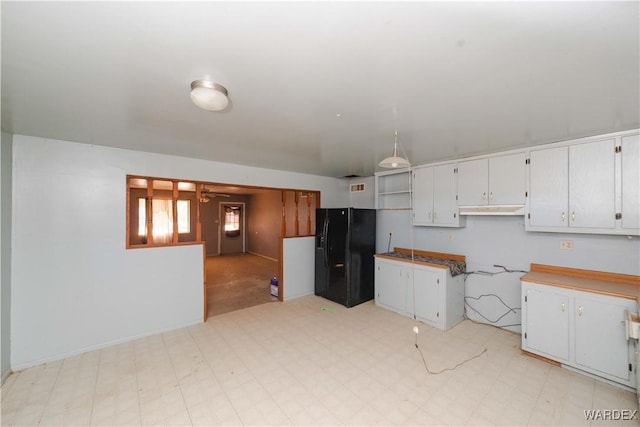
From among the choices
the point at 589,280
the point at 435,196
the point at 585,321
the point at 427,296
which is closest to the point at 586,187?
the point at 589,280

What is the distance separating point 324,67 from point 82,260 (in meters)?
3.15

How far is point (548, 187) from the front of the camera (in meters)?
2.68

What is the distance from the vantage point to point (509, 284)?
3160 millimetres

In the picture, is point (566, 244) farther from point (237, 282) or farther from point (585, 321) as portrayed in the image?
point (237, 282)

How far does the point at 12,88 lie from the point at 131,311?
2394 mm

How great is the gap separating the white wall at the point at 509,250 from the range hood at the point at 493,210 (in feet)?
0.97

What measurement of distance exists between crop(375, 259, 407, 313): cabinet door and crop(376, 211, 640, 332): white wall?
2.22 feet

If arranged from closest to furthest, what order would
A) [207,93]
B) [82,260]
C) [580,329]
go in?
[207,93]
[580,329]
[82,260]

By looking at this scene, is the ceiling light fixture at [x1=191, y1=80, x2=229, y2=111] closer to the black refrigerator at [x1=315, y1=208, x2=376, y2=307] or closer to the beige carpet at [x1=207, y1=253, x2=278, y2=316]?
the black refrigerator at [x1=315, y1=208, x2=376, y2=307]

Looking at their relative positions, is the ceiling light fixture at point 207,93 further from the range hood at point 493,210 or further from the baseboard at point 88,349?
the range hood at point 493,210

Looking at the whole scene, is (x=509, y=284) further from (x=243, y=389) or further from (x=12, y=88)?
(x=12, y=88)

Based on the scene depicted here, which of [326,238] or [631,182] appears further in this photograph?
[326,238]

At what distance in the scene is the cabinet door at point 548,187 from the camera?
2.58 metres

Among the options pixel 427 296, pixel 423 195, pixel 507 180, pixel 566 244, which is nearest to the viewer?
pixel 566 244
